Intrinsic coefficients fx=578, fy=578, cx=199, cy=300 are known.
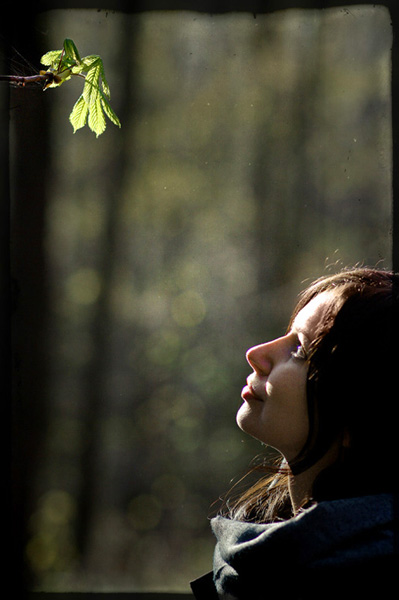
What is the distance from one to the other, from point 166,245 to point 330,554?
30.5 inches

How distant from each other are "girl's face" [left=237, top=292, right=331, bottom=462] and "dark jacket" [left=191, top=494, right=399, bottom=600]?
4.0 inches

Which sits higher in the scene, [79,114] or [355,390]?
[79,114]

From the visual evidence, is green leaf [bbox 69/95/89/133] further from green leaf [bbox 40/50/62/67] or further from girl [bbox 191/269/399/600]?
girl [bbox 191/269/399/600]

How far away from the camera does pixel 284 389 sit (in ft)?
2.30

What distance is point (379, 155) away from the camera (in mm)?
1217

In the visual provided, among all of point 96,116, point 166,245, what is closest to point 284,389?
point 96,116

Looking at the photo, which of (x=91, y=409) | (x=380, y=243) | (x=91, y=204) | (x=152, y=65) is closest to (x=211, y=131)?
(x=152, y=65)

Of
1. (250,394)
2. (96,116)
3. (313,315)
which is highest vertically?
(96,116)

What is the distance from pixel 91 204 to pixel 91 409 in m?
0.44

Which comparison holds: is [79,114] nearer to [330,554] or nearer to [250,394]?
[250,394]

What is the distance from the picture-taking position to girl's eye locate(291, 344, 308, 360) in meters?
0.71

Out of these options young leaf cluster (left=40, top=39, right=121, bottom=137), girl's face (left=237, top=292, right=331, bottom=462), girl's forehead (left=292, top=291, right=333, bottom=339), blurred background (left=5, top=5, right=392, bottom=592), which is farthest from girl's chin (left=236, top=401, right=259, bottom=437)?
blurred background (left=5, top=5, right=392, bottom=592)

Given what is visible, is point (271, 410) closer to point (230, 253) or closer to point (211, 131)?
point (230, 253)

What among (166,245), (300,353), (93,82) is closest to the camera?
(93,82)
